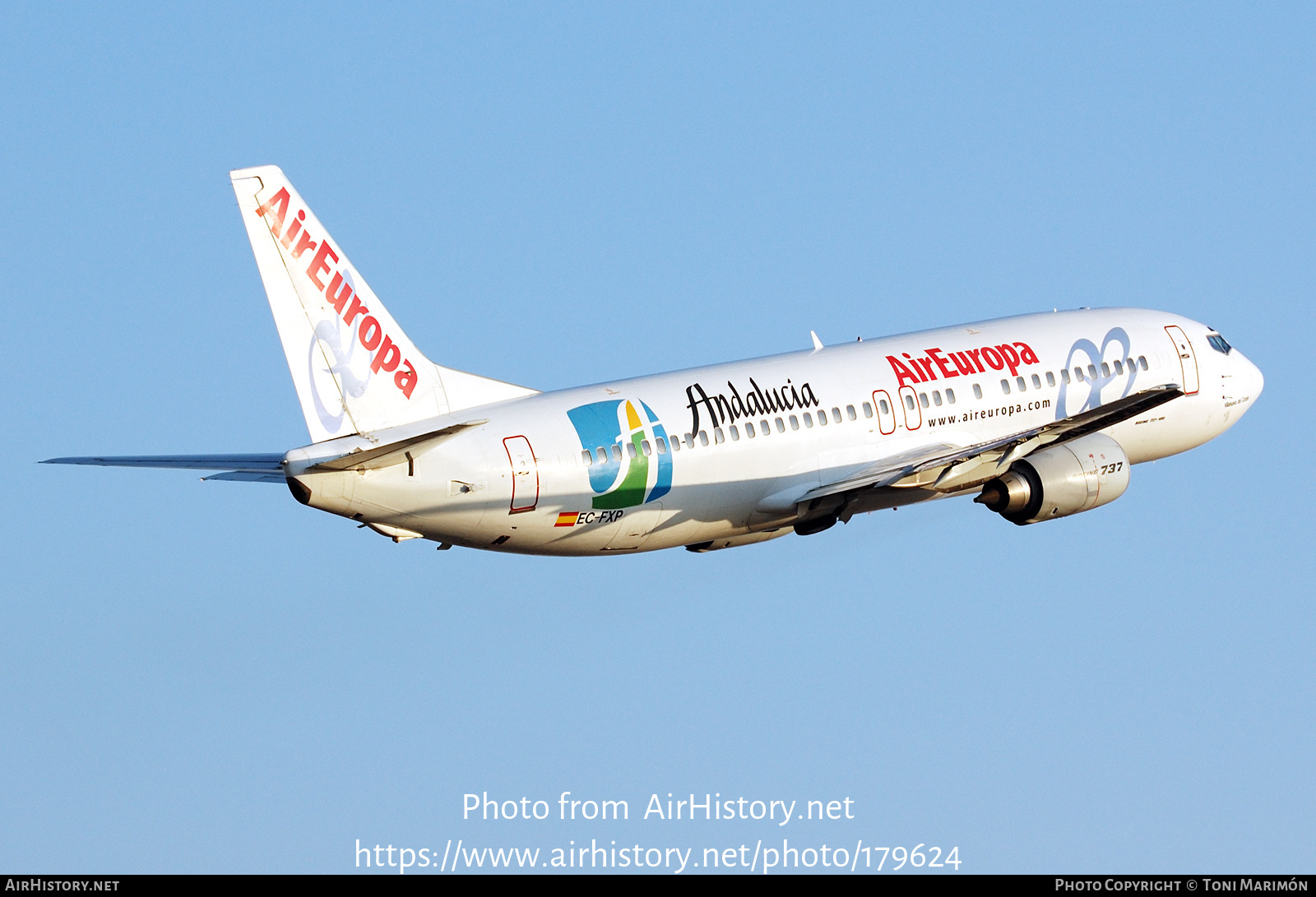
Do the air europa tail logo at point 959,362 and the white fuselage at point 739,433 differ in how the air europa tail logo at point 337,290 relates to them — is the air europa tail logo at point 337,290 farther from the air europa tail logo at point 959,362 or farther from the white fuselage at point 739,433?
the air europa tail logo at point 959,362

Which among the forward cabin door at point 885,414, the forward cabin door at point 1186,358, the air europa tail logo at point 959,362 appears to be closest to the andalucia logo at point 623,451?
the forward cabin door at point 885,414

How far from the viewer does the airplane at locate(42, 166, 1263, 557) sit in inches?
1521

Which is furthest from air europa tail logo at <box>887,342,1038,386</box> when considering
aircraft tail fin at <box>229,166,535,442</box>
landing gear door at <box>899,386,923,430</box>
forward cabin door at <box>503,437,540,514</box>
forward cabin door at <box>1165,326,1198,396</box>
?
aircraft tail fin at <box>229,166,535,442</box>

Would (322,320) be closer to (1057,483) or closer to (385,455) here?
(385,455)

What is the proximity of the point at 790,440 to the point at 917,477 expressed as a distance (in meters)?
2.80

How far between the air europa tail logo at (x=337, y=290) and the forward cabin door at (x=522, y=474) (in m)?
2.29

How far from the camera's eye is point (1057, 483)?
4353 cm

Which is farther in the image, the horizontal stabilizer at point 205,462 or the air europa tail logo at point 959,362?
the air europa tail logo at point 959,362

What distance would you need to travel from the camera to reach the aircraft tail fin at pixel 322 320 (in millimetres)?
38438

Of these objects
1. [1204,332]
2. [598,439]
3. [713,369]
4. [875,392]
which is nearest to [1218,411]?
[1204,332]

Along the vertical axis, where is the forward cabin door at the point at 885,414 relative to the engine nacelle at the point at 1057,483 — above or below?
above

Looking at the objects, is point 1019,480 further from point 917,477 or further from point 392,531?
point 392,531

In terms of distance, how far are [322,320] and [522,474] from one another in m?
4.84

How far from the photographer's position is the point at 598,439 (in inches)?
1609
